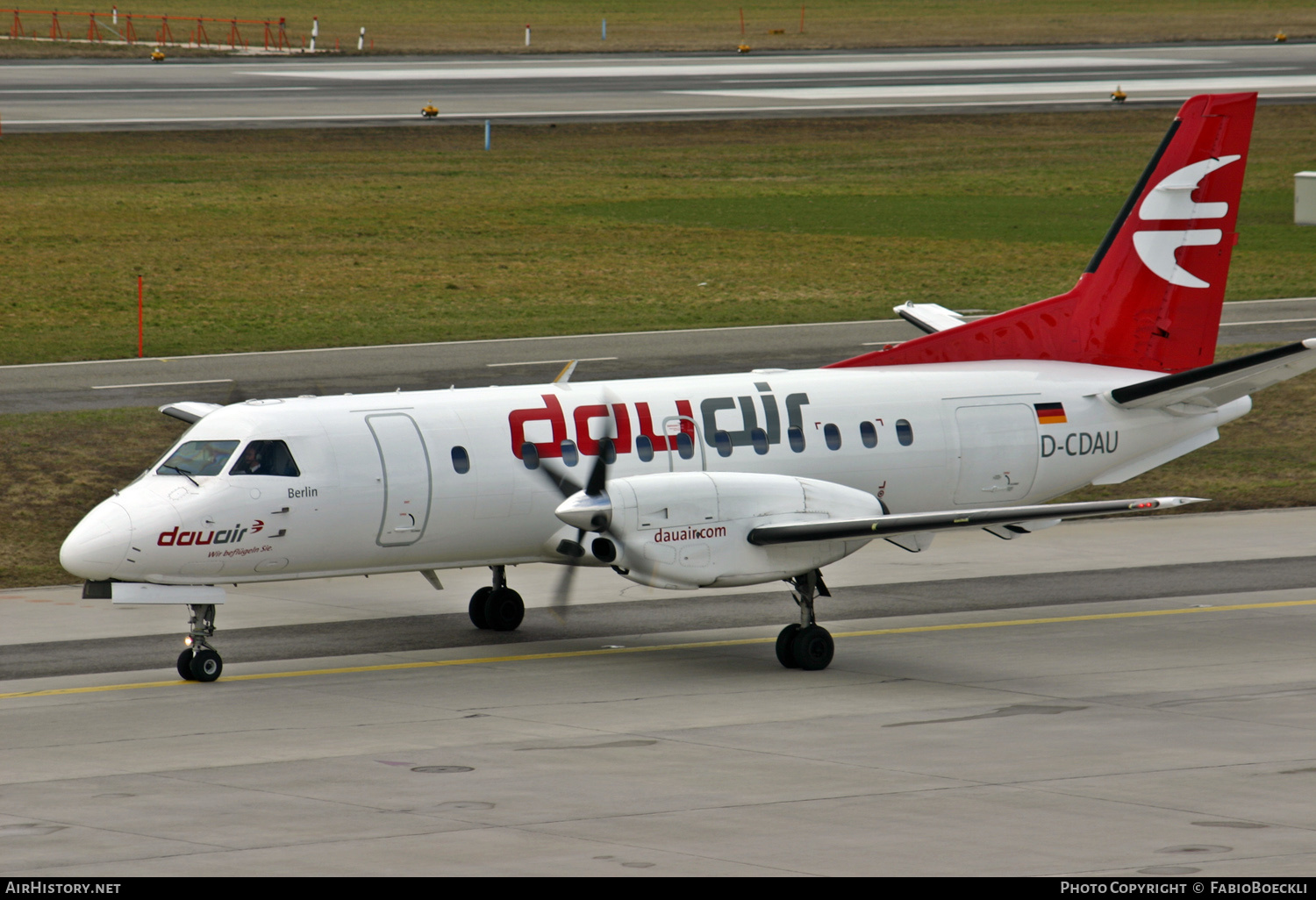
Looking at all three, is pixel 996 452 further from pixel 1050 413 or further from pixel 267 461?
pixel 267 461

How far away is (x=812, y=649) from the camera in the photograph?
2088 centimetres

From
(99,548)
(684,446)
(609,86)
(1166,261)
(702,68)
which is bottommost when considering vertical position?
(99,548)

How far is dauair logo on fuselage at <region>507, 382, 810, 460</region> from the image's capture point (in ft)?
71.1

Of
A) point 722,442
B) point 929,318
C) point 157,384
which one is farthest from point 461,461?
point 157,384

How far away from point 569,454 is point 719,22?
10634 cm

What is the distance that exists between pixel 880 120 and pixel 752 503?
57.1 metres

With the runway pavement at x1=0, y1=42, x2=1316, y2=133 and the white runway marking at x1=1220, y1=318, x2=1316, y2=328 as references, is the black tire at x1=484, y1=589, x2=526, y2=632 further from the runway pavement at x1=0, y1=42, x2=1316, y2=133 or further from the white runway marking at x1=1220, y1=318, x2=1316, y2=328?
the runway pavement at x1=0, y1=42, x2=1316, y2=133

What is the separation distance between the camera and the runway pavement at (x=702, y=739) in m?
13.9

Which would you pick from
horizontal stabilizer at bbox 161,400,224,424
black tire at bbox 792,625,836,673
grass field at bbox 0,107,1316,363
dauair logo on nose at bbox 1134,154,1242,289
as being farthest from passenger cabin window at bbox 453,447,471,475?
grass field at bbox 0,107,1316,363

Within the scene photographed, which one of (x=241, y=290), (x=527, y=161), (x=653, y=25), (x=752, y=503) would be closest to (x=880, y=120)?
(x=527, y=161)

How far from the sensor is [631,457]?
21797 millimetres

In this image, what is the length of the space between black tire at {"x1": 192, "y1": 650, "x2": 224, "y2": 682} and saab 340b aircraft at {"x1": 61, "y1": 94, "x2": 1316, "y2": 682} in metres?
0.02

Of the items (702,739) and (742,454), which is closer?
(702,739)

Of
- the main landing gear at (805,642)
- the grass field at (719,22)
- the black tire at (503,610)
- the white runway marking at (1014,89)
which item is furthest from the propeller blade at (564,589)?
the grass field at (719,22)
